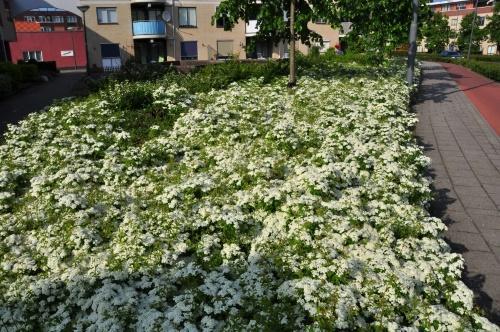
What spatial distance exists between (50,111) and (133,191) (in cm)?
680

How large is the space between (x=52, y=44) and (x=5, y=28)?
1914cm

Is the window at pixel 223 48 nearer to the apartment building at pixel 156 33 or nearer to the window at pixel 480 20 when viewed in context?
the apartment building at pixel 156 33

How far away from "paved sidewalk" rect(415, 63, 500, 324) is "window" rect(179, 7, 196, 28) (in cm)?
2843

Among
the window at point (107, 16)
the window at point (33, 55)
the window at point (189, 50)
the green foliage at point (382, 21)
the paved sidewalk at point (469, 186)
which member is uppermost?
the window at point (107, 16)

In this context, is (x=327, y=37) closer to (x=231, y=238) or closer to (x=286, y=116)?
(x=286, y=116)

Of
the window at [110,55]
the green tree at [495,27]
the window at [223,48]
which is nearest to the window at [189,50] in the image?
the window at [223,48]

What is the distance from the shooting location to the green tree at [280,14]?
1541 cm

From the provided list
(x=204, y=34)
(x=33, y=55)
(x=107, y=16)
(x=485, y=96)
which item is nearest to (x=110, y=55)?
(x=107, y=16)

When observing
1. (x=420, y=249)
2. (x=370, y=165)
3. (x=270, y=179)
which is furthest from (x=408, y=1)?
(x=420, y=249)

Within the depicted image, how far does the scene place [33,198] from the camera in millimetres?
7504

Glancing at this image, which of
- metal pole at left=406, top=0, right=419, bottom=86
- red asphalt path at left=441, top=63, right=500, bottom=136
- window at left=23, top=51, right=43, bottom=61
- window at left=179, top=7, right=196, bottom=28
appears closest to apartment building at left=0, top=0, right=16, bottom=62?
window at left=179, top=7, right=196, bottom=28

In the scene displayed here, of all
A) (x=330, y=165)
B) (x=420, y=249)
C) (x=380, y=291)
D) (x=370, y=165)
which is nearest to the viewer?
(x=380, y=291)

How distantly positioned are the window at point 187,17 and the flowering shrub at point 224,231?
104ft

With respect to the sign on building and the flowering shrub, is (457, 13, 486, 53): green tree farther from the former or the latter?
the flowering shrub
